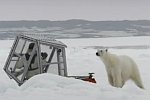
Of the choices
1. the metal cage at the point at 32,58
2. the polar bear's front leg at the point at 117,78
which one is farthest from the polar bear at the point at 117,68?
the metal cage at the point at 32,58

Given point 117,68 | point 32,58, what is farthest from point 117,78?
point 32,58

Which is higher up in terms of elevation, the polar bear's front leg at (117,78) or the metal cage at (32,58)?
the metal cage at (32,58)

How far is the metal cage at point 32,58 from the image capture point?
695 cm

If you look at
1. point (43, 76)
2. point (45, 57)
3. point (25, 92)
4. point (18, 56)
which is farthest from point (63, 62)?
point (25, 92)

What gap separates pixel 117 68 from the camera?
8180 millimetres

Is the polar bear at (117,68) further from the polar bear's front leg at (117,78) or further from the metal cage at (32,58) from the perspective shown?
the metal cage at (32,58)

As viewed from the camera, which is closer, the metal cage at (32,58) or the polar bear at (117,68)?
the metal cage at (32,58)

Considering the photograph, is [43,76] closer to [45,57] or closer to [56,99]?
[56,99]

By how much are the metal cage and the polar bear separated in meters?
1.14

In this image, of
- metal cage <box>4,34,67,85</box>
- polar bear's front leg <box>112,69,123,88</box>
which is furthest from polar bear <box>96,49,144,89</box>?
metal cage <box>4,34,67,85</box>

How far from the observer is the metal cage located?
6953 mm

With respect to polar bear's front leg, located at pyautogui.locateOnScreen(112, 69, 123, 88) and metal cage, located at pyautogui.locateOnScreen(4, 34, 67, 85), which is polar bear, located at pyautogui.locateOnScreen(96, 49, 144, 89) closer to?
polar bear's front leg, located at pyautogui.locateOnScreen(112, 69, 123, 88)

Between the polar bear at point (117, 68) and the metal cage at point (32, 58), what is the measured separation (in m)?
1.14

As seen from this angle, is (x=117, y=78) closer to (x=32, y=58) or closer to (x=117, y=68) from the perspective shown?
(x=117, y=68)
